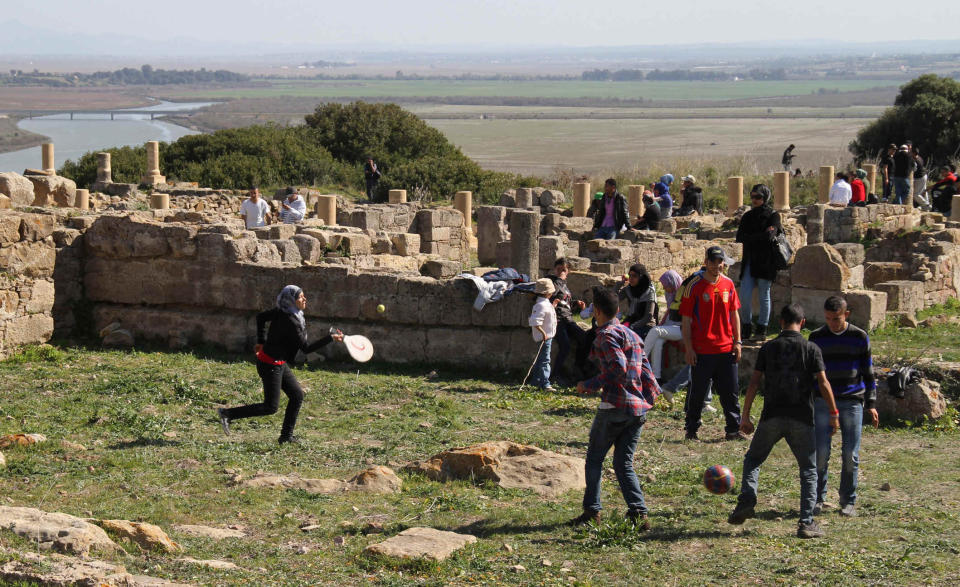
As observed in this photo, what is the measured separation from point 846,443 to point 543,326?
5090mm

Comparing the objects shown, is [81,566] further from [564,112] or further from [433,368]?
[564,112]

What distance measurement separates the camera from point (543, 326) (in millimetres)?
13750

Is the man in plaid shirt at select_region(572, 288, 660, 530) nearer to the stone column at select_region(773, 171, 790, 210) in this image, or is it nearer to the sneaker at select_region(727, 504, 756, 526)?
A: the sneaker at select_region(727, 504, 756, 526)

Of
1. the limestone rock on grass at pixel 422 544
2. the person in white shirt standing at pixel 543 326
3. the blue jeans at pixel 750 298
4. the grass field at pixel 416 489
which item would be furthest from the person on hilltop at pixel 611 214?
the limestone rock on grass at pixel 422 544

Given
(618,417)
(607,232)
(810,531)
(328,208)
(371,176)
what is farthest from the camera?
(371,176)

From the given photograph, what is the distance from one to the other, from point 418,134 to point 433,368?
3577 cm

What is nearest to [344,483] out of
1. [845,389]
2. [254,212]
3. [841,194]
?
[845,389]

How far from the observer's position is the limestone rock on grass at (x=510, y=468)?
987 centimetres

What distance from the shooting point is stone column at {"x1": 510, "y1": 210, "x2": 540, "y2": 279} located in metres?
20.5

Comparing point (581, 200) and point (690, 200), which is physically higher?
point (690, 200)

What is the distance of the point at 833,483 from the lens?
10258 millimetres

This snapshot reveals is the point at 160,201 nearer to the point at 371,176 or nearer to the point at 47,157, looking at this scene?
the point at 371,176

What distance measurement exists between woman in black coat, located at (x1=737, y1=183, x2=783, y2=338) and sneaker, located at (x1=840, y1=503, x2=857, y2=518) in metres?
5.10

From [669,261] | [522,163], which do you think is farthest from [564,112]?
[669,261]
